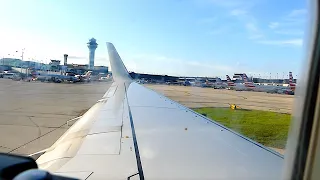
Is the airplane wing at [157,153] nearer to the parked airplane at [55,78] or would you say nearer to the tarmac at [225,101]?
the tarmac at [225,101]

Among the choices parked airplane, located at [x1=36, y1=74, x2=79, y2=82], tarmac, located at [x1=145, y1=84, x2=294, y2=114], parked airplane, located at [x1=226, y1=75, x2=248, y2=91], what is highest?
parked airplane, located at [x1=226, y1=75, x2=248, y2=91]

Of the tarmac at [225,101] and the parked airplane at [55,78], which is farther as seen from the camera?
the parked airplane at [55,78]

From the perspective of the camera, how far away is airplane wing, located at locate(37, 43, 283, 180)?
1.49 metres

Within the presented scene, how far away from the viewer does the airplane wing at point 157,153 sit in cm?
149

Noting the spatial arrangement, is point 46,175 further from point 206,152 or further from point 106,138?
point 106,138

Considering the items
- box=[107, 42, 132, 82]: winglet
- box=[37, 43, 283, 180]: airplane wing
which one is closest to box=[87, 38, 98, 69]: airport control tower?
box=[107, 42, 132, 82]: winglet

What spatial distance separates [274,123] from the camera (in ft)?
21.8

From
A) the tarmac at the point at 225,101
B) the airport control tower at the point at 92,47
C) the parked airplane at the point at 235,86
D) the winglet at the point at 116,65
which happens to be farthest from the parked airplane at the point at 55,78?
the winglet at the point at 116,65

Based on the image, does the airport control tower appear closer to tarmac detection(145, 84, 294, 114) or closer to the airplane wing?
tarmac detection(145, 84, 294, 114)

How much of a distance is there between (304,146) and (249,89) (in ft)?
74.9

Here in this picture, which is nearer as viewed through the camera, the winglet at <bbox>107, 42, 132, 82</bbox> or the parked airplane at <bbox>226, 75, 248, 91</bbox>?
the winglet at <bbox>107, 42, 132, 82</bbox>

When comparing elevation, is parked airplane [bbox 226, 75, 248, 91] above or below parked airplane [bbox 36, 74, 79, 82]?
above

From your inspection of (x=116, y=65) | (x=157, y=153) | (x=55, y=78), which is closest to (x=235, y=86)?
(x=116, y=65)

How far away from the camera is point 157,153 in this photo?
1.80m
